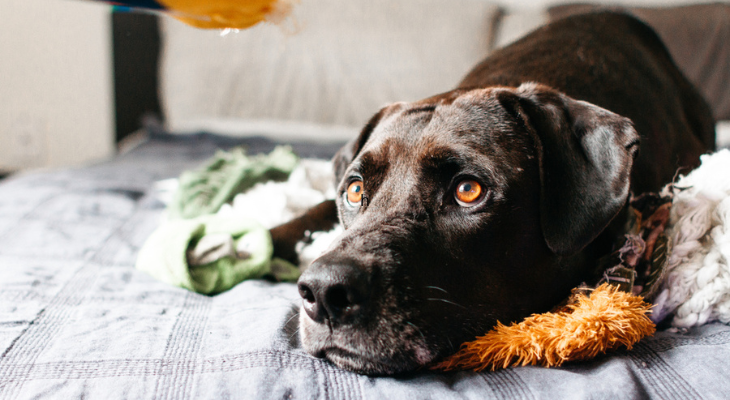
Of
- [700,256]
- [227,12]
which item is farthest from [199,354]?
[700,256]

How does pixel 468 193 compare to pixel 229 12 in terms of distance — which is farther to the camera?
pixel 229 12

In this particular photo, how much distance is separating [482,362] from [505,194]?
1.32ft

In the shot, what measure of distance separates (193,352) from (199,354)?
0.06 ft

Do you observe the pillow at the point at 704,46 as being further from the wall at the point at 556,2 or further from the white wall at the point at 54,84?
the white wall at the point at 54,84

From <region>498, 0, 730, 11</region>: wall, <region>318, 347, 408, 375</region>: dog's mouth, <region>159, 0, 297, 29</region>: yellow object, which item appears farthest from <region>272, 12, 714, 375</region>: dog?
<region>498, 0, 730, 11</region>: wall

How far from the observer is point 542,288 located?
48.8 inches

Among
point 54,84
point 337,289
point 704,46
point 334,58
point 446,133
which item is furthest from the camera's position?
point 54,84

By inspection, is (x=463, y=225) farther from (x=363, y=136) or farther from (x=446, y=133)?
(x=363, y=136)

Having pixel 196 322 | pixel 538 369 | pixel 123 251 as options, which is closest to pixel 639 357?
pixel 538 369

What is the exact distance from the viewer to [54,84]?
5.06 m

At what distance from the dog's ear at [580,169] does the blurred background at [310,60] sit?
324cm

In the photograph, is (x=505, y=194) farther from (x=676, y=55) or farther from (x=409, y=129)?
(x=676, y=55)

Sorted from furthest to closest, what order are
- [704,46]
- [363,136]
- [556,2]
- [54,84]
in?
[54,84], [556,2], [704,46], [363,136]

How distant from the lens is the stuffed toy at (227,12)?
1.25 m
